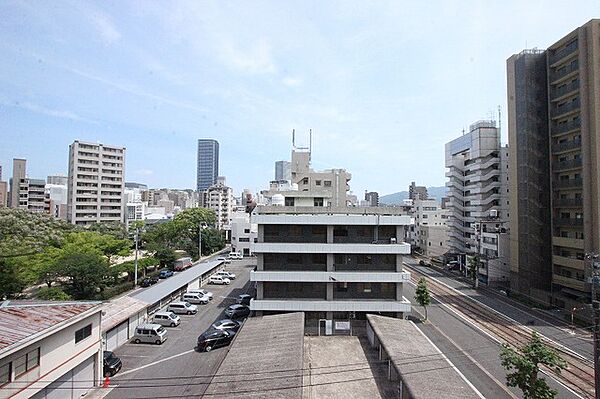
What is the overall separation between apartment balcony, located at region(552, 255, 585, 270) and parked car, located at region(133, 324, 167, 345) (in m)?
33.5

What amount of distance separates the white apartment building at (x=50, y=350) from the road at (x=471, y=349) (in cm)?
1776

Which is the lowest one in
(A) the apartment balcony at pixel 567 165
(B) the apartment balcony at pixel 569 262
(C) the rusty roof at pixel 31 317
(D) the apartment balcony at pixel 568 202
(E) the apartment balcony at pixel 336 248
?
(C) the rusty roof at pixel 31 317

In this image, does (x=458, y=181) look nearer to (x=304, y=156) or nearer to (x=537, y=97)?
(x=537, y=97)

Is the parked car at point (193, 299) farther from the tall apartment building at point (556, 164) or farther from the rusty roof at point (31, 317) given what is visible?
the tall apartment building at point (556, 164)

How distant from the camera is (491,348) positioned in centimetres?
2236

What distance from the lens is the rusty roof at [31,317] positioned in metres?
12.7

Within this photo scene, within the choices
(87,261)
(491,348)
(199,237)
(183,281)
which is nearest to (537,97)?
(491,348)

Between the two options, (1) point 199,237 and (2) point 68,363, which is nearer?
(2) point 68,363

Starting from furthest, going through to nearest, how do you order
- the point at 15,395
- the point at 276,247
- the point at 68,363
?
the point at 276,247 < the point at 68,363 < the point at 15,395

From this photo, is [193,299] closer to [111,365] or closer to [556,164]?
[111,365]

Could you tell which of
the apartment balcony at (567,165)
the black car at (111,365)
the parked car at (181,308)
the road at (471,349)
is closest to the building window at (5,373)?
the black car at (111,365)

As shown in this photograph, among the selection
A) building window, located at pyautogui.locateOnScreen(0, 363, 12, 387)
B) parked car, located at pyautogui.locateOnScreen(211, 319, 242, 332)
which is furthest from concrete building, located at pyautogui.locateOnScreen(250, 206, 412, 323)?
building window, located at pyautogui.locateOnScreen(0, 363, 12, 387)

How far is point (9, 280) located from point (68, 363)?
Answer: 16715 millimetres

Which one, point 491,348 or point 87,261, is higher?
point 87,261
